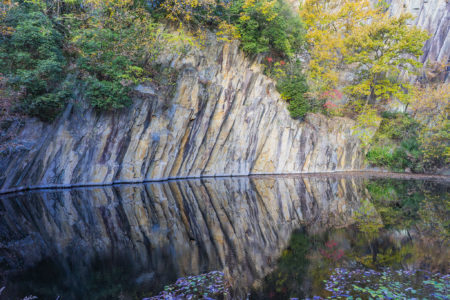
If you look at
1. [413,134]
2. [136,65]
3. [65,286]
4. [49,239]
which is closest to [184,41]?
[136,65]

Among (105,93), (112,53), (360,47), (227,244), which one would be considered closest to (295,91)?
(360,47)

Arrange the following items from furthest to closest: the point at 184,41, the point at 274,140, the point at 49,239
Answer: the point at 274,140, the point at 184,41, the point at 49,239

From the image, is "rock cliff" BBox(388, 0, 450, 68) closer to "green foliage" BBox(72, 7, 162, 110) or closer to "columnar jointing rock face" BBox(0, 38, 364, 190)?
"columnar jointing rock face" BBox(0, 38, 364, 190)

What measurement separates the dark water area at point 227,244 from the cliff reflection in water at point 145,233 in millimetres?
39

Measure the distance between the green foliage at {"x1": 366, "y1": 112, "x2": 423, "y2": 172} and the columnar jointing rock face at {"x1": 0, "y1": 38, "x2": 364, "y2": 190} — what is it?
5.56ft

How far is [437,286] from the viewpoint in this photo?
5633 mm

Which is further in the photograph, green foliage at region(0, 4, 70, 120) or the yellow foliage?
the yellow foliage

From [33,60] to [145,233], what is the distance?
10.7 meters

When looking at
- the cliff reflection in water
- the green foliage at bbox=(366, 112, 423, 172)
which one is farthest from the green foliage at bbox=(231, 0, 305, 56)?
the cliff reflection in water

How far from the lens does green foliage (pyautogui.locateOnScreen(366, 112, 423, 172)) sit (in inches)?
981

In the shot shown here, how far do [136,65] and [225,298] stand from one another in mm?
15207

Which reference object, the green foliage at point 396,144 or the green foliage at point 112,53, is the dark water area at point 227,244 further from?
the green foliage at point 396,144

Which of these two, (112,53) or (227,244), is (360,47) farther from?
(227,244)

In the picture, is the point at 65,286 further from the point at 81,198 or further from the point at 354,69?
the point at 354,69
